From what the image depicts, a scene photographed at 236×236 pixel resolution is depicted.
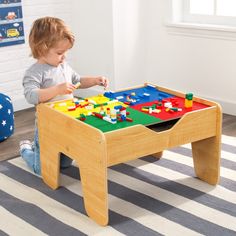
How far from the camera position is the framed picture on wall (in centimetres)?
307

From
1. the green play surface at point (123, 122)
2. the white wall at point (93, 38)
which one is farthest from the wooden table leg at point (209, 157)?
the white wall at point (93, 38)

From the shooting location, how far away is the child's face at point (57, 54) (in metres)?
2.11

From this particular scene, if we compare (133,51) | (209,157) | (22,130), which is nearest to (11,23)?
(22,130)

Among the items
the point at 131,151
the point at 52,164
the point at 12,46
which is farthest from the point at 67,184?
the point at 12,46

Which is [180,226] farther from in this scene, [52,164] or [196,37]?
[196,37]

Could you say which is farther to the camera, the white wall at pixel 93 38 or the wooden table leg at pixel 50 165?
the white wall at pixel 93 38

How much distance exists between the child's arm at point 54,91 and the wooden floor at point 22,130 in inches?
23.5

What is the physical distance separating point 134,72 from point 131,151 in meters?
1.65

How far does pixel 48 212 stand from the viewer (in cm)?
194

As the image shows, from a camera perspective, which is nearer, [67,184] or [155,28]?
[67,184]

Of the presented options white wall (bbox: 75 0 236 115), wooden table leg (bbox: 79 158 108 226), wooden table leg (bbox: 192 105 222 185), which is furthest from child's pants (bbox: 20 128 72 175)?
white wall (bbox: 75 0 236 115)

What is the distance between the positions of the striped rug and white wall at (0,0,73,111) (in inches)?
35.4

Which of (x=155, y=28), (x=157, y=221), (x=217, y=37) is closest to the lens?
(x=157, y=221)

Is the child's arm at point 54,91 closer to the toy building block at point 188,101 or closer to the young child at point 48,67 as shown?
the young child at point 48,67
